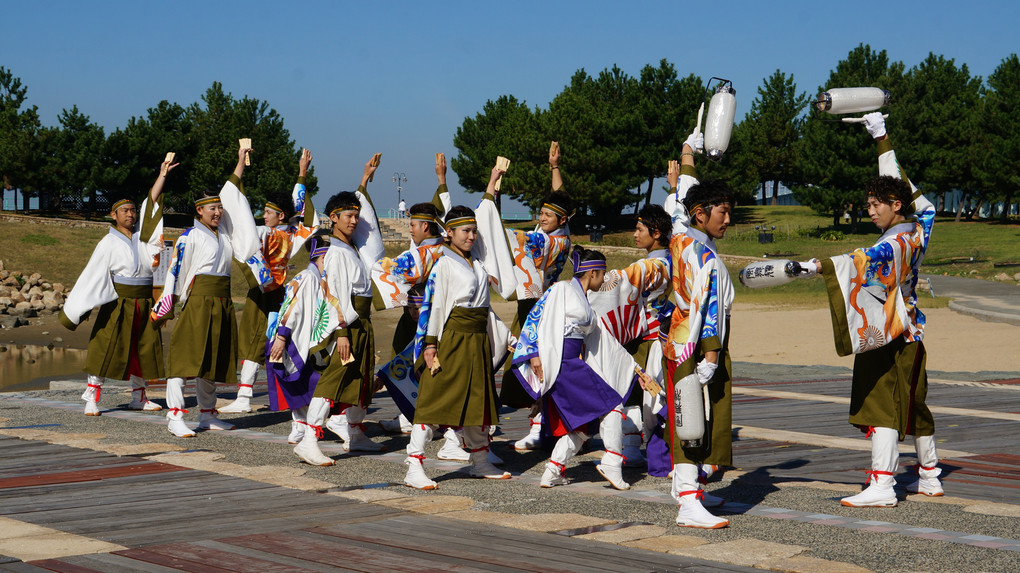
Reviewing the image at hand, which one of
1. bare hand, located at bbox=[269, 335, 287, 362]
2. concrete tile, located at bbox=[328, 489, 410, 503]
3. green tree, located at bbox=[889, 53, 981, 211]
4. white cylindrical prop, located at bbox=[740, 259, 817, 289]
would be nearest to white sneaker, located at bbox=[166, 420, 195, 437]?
bare hand, located at bbox=[269, 335, 287, 362]

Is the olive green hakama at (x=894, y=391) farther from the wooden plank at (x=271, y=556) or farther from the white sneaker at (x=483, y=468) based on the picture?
the wooden plank at (x=271, y=556)

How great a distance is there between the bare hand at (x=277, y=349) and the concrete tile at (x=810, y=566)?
4666 millimetres

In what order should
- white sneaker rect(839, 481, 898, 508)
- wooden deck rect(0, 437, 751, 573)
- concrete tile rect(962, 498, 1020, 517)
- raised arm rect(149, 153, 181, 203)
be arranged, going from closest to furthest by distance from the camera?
1. wooden deck rect(0, 437, 751, 573)
2. concrete tile rect(962, 498, 1020, 517)
3. white sneaker rect(839, 481, 898, 508)
4. raised arm rect(149, 153, 181, 203)

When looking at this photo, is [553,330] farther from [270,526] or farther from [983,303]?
[983,303]

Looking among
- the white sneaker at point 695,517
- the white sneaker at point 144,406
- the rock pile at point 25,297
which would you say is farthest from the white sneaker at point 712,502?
the rock pile at point 25,297

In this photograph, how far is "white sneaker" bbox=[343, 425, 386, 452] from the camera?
7930 mm

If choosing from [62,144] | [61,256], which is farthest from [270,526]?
[62,144]

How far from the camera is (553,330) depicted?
21.5ft

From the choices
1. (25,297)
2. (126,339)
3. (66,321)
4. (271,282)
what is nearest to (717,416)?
(271,282)

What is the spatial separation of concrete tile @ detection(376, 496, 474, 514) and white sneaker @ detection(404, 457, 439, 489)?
0.93 ft

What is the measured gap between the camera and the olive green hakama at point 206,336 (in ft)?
28.2

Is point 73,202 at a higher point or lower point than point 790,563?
higher

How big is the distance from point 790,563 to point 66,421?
23.0ft

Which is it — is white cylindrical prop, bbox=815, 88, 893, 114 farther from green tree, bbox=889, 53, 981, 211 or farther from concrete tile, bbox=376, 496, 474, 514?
green tree, bbox=889, 53, 981, 211
